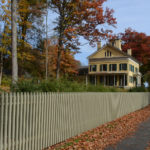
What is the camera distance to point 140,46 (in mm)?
47844

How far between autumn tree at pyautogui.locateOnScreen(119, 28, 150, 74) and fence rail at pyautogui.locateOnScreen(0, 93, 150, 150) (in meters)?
41.8

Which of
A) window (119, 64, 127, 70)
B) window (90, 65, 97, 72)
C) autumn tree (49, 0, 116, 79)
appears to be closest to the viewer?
autumn tree (49, 0, 116, 79)

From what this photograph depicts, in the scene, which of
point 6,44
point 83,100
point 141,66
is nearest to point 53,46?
point 6,44

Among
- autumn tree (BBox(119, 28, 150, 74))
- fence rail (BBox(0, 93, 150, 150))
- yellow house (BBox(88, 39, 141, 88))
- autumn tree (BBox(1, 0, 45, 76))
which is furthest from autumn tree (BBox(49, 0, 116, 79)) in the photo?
autumn tree (BBox(119, 28, 150, 74))

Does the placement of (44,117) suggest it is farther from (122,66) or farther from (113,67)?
(113,67)

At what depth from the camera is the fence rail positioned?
14.3ft

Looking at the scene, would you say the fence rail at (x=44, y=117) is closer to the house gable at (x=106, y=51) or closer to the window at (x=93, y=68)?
the house gable at (x=106, y=51)

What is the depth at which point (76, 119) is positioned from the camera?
6980mm

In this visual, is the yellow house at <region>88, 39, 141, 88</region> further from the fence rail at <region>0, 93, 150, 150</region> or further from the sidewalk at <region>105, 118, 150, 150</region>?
the sidewalk at <region>105, 118, 150, 150</region>

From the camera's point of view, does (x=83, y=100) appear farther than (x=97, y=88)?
No

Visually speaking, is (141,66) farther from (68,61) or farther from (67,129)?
(67,129)

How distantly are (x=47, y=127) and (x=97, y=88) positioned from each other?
7.98m

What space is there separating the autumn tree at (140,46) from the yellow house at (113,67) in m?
8.03

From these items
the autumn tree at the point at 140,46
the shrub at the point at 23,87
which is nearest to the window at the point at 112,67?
the autumn tree at the point at 140,46
